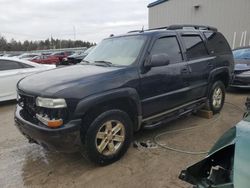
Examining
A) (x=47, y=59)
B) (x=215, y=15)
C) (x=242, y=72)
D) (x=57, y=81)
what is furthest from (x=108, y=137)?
(x=47, y=59)

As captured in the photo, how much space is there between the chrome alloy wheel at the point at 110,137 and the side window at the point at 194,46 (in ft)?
6.73

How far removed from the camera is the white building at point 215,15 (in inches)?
573

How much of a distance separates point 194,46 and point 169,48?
0.80 metres

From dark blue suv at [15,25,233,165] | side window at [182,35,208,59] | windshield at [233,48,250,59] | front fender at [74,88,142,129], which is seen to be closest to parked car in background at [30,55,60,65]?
windshield at [233,48,250,59]

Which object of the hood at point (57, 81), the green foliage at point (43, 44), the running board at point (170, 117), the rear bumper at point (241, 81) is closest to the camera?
the hood at point (57, 81)

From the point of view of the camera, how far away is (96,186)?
10.2 feet

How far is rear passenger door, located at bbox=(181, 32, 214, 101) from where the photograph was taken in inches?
184

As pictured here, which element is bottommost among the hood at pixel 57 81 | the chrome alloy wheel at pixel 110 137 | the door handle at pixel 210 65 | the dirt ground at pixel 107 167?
the dirt ground at pixel 107 167

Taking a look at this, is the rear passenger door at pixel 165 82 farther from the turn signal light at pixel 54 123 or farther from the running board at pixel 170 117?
the turn signal light at pixel 54 123

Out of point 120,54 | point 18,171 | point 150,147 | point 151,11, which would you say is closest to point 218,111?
point 150,147

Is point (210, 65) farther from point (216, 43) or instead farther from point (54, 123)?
point (54, 123)

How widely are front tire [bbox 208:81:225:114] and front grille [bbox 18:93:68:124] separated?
346 centimetres

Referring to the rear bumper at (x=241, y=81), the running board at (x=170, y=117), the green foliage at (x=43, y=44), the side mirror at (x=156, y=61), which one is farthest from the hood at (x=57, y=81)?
the green foliage at (x=43, y=44)

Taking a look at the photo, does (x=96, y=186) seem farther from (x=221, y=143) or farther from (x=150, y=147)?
(x=221, y=143)
